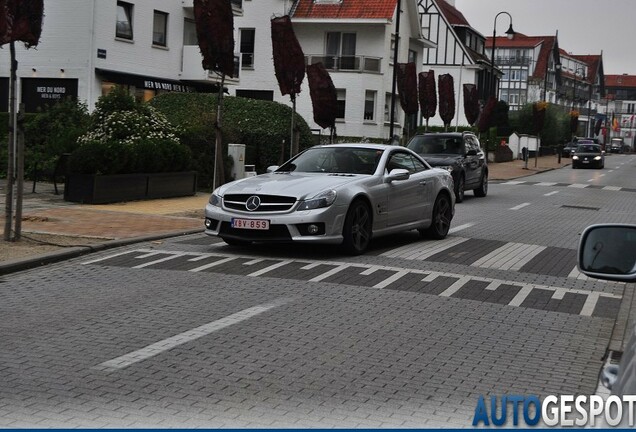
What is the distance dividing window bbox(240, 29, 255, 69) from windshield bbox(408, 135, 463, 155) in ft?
98.3

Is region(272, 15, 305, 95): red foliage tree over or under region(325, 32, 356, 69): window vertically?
under

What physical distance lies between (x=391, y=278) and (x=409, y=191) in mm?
3368

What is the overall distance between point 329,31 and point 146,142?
36.4 meters

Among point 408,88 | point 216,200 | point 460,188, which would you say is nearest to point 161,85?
point 408,88

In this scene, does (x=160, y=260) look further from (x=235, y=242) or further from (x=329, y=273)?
(x=329, y=273)

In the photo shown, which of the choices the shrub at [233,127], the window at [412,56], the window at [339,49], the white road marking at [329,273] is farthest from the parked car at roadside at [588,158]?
the white road marking at [329,273]

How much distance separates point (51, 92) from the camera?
33.9 metres

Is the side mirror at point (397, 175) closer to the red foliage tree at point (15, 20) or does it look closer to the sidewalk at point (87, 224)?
the sidewalk at point (87, 224)

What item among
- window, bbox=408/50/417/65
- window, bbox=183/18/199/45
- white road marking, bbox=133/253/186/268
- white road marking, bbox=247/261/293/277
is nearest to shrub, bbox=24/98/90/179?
white road marking, bbox=133/253/186/268

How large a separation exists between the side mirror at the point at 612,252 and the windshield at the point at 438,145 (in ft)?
71.3

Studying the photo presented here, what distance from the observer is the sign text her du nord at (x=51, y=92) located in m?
33.6

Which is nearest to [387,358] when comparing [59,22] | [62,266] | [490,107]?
[62,266]

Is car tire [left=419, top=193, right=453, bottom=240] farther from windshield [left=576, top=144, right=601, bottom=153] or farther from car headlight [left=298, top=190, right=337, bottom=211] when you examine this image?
windshield [left=576, top=144, right=601, bottom=153]

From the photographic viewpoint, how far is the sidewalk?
11.5m
